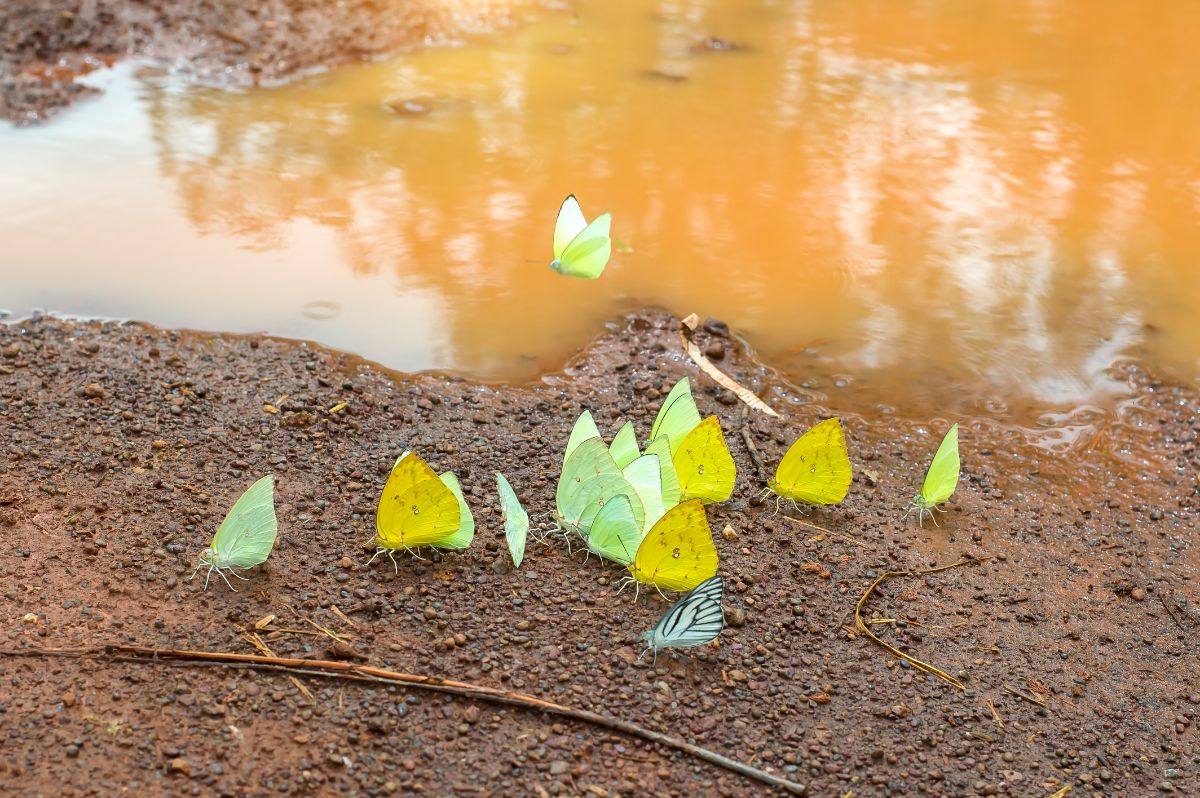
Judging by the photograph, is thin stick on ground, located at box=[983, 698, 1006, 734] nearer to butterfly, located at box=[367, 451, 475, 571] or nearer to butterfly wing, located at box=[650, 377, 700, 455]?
butterfly wing, located at box=[650, 377, 700, 455]

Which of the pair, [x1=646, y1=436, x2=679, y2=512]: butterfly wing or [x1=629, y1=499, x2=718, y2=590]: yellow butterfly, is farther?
[x1=646, y1=436, x2=679, y2=512]: butterfly wing

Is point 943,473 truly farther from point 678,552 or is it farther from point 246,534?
point 246,534

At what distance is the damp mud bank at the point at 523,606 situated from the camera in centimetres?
227

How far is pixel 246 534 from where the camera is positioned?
8.51 ft

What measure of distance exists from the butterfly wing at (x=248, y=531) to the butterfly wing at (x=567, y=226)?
139cm

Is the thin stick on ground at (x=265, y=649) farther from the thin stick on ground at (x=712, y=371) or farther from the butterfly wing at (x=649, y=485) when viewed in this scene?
the thin stick on ground at (x=712, y=371)

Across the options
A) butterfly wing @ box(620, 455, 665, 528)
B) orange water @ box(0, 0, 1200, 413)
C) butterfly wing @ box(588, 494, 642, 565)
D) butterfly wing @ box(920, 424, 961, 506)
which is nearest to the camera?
butterfly wing @ box(588, 494, 642, 565)

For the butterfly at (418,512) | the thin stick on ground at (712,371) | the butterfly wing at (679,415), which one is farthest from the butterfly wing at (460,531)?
the thin stick on ground at (712,371)

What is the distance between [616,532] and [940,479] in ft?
3.55

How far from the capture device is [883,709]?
251 centimetres

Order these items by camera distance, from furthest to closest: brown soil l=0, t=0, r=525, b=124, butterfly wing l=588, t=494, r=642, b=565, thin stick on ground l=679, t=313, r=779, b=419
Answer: brown soil l=0, t=0, r=525, b=124, thin stick on ground l=679, t=313, r=779, b=419, butterfly wing l=588, t=494, r=642, b=565

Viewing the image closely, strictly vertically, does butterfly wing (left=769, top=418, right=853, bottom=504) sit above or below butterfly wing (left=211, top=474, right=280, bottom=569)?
below

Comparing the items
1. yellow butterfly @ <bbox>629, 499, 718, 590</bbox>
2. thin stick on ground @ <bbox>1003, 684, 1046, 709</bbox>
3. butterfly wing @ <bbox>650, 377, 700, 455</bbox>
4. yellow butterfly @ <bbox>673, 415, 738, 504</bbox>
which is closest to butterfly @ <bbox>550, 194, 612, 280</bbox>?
butterfly wing @ <bbox>650, 377, 700, 455</bbox>

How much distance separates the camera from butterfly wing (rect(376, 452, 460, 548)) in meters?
2.65
